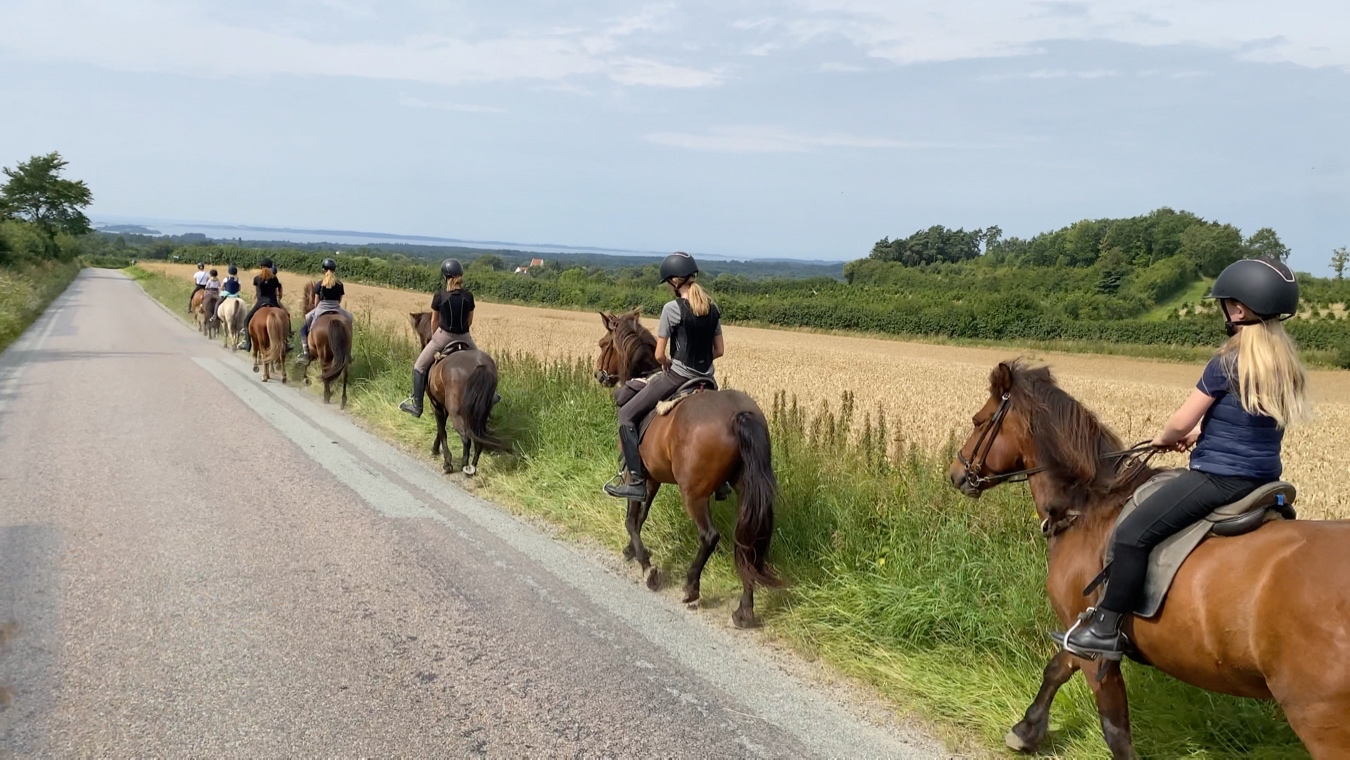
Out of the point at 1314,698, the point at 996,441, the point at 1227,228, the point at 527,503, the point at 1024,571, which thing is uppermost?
the point at 1227,228

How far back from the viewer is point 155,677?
473cm

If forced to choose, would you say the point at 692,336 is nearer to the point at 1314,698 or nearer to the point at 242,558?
the point at 242,558

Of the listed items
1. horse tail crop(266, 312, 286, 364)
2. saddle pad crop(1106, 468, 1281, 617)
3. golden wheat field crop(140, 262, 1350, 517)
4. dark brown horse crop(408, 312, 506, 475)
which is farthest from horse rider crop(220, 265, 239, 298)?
saddle pad crop(1106, 468, 1281, 617)

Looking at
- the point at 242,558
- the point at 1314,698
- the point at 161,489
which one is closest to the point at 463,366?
the point at 161,489

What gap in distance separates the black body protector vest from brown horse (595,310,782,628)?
1.29ft

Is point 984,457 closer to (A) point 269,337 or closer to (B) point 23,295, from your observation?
(A) point 269,337

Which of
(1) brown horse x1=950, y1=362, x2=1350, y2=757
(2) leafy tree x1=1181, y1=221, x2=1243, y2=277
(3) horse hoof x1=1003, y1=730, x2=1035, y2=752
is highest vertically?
(2) leafy tree x1=1181, y1=221, x2=1243, y2=277

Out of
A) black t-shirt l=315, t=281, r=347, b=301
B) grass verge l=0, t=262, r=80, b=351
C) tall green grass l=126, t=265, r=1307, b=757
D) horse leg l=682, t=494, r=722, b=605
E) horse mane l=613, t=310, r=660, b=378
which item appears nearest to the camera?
tall green grass l=126, t=265, r=1307, b=757

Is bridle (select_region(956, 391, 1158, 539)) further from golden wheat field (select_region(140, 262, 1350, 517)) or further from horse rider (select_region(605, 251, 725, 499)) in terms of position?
horse rider (select_region(605, 251, 725, 499))

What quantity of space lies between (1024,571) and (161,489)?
7806 mm

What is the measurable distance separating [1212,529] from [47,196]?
281ft

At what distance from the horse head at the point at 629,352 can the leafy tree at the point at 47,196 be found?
74.3 m

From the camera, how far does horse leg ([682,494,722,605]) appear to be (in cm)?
620

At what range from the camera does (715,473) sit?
6.13 meters
